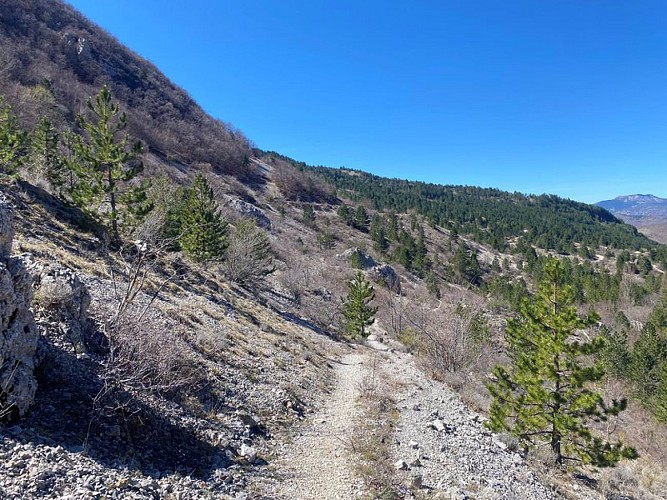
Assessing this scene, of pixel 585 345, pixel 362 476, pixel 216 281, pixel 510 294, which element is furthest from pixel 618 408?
pixel 510 294

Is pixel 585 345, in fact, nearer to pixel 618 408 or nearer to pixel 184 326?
pixel 618 408

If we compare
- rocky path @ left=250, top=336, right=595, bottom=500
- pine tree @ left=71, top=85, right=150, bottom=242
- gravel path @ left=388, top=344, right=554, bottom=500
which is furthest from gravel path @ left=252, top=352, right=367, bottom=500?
pine tree @ left=71, top=85, right=150, bottom=242

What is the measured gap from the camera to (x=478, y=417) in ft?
39.8

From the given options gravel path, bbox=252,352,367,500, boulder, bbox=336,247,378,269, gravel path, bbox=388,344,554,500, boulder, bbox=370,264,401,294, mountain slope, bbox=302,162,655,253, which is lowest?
gravel path, bbox=252,352,367,500

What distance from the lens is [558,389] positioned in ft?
Result: 36.5

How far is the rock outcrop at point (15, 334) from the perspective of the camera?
5.16m

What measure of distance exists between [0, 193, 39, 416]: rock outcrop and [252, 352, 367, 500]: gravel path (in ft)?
13.5

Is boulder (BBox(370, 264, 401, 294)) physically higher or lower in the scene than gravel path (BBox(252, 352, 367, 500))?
higher

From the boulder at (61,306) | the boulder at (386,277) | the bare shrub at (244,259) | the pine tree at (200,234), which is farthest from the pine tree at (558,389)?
the boulder at (386,277)

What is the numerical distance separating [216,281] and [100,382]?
643 inches

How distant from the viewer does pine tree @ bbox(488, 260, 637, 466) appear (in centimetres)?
1053

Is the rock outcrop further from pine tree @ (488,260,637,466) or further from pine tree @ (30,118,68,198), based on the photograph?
pine tree @ (30,118,68,198)

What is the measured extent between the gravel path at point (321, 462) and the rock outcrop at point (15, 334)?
162 inches

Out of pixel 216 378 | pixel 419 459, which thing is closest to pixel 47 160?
pixel 216 378
